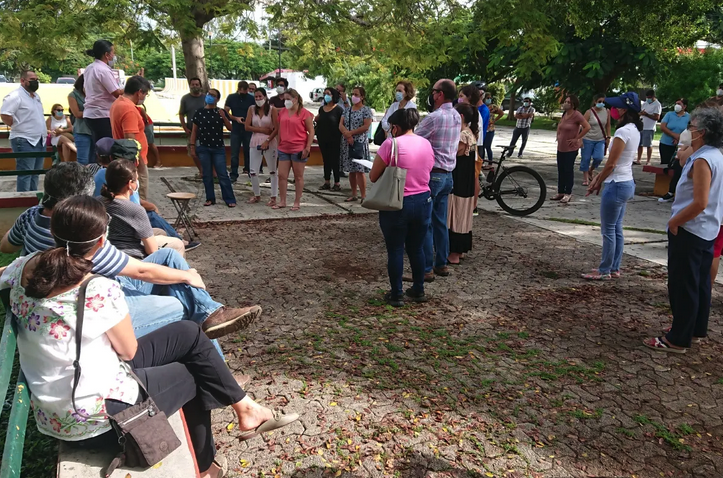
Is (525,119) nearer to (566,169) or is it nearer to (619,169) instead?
(566,169)

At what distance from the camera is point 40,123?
877 centimetres

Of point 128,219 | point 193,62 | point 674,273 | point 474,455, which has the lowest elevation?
point 474,455

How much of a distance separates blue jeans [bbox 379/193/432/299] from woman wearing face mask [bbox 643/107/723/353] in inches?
76.2

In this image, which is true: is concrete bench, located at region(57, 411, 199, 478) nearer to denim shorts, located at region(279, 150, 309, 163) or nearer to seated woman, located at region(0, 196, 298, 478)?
seated woman, located at region(0, 196, 298, 478)

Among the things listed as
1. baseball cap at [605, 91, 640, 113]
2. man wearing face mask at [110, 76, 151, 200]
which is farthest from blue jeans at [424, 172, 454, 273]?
man wearing face mask at [110, 76, 151, 200]

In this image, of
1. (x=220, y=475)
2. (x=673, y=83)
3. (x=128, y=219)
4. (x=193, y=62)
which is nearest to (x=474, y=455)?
(x=220, y=475)

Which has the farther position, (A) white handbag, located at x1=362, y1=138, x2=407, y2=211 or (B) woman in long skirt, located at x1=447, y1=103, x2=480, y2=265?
(B) woman in long skirt, located at x1=447, y1=103, x2=480, y2=265

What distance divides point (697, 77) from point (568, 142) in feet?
73.7

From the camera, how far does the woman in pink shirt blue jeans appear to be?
16.7ft

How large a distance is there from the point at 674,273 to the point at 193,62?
32.6 ft

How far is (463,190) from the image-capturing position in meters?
6.64

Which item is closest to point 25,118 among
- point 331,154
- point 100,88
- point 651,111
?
point 100,88

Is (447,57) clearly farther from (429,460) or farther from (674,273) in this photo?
(429,460)

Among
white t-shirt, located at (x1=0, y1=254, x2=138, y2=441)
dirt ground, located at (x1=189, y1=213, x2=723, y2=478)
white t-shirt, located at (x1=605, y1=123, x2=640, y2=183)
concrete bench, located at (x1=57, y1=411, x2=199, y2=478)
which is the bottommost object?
dirt ground, located at (x1=189, y1=213, x2=723, y2=478)
